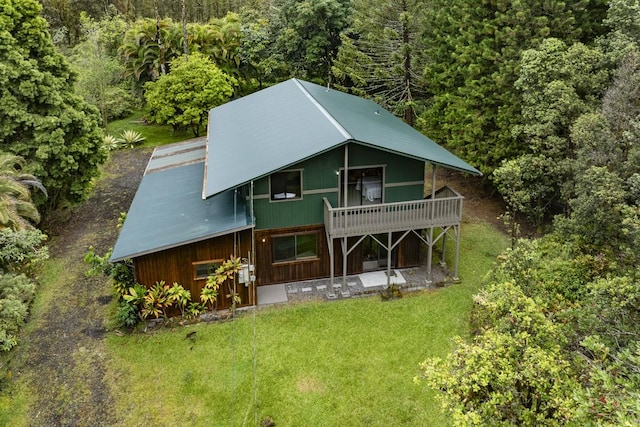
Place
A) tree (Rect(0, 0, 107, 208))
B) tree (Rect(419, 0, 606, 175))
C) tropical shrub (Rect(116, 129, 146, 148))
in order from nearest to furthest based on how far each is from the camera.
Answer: tree (Rect(0, 0, 107, 208)) < tree (Rect(419, 0, 606, 175)) < tropical shrub (Rect(116, 129, 146, 148))

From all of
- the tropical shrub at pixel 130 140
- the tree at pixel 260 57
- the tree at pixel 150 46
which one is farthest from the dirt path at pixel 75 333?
the tree at pixel 150 46

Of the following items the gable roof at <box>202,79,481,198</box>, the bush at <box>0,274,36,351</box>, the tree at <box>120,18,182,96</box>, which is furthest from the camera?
the tree at <box>120,18,182,96</box>

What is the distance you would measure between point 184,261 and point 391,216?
674cm

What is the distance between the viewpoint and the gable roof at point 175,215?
14.0 metres

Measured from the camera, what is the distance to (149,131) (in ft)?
111

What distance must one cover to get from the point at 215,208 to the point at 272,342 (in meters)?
4.93

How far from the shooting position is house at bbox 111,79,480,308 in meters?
14.4

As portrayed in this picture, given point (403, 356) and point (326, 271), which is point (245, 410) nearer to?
point (403, 356)

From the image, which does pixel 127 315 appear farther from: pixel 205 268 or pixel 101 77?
pixel 101 77

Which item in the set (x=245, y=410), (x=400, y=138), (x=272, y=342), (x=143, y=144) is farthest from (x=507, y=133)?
(x=143, y=144)

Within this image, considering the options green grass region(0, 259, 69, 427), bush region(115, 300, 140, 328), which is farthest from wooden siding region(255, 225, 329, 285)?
green grass region(0, 259, 69, 427)

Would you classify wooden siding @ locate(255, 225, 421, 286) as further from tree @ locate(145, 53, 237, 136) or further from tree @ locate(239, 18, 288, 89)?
tree @ locate(239, 18, 288, 89)

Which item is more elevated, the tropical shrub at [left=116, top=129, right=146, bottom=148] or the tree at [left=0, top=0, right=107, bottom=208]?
the tree at [left=0, top=0, right=107, bottom=208]

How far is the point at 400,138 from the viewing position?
1692 cm
